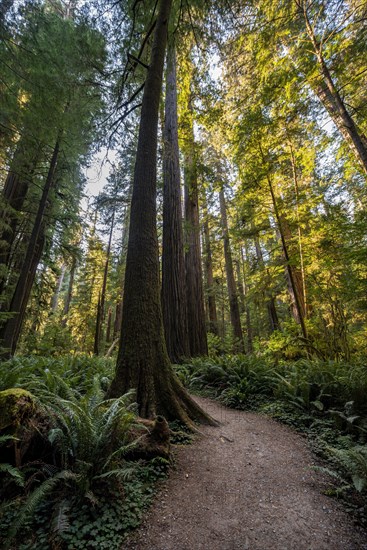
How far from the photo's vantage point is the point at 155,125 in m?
4.21

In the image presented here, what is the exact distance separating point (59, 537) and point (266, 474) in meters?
1.88

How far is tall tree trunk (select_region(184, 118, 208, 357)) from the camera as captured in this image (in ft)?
25.8

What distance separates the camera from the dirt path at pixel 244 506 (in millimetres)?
1618

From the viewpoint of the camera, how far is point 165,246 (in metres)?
7.49

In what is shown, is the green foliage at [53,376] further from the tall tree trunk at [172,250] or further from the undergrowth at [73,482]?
the tall tree trunk at [172,250]

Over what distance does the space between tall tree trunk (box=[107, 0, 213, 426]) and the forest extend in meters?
0.02

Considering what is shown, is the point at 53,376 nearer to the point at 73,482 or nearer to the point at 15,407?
the point at 15,407

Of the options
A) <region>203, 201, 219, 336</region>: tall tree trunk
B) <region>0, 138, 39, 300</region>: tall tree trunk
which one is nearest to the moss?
<region>0, 138, 39, 300</region>: tall tree trunk

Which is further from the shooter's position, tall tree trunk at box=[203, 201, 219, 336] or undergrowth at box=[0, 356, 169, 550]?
tall tree trunk at box=[203, 201, 219, 336]

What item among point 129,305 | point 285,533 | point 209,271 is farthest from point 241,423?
point 209,271

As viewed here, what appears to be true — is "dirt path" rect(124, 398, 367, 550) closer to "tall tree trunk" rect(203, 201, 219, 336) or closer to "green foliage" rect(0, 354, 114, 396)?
"green foliage" rect(0, 354, 114, 396)

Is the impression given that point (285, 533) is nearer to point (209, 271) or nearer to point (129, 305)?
point (129, 305)

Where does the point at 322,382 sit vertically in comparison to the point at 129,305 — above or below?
below

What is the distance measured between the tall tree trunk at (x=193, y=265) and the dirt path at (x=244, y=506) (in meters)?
4.79
